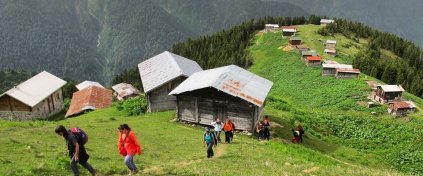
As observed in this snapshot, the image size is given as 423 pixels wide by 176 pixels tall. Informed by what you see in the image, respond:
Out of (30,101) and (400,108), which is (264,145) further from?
(30,101)

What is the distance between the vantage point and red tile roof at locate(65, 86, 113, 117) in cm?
6253

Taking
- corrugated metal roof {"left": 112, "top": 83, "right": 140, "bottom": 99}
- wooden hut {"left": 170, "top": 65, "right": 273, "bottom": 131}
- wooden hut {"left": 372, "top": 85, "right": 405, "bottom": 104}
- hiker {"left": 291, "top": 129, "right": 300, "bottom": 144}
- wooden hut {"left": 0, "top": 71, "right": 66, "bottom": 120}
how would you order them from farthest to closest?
1. corrugated metal roof {"left": 112, "top": 83, "right": 140, "bottom": 99}
2. wooden hut {"left": 372, "top": 85, "right": 405, "bottom": 104}
3. wooden hut {"left": 0, "top": 71, "right": 66, "bottom": 120}
4. wooden hut {"left": 170, "top": 65, "right": 273, "bottom": 131}
5. hiker {"left": 291, "top": 129, "right": 300, "bottom": 144}

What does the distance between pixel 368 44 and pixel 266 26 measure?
3166cm

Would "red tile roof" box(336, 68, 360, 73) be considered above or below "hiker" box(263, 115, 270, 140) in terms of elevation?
below

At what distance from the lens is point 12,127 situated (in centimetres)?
2975

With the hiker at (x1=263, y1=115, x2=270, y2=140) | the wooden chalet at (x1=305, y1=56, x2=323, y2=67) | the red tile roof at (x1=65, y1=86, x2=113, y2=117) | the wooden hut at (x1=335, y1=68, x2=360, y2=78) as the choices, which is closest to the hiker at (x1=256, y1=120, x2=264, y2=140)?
the hiker at (x1=263, y1=115, x2=270, y2=140)

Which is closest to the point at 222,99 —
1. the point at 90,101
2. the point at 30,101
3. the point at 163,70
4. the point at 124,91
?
the point at 163,70

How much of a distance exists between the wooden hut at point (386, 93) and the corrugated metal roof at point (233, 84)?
88.7 ft

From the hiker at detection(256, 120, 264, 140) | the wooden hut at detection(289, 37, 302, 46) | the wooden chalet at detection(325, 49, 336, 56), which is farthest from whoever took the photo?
the wooden hut at detection(289, 37, 302, 46)

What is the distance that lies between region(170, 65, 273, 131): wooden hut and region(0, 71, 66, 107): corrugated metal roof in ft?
98.5

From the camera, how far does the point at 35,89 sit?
196 ft

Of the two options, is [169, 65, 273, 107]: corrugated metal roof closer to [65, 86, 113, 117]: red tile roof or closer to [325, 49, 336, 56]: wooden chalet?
[65, 86, 113, 117]: red tile roof

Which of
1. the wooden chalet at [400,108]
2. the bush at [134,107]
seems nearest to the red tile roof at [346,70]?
the wooden chalet at [400,108]

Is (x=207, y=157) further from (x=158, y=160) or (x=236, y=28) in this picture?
(x=236, y=28)
